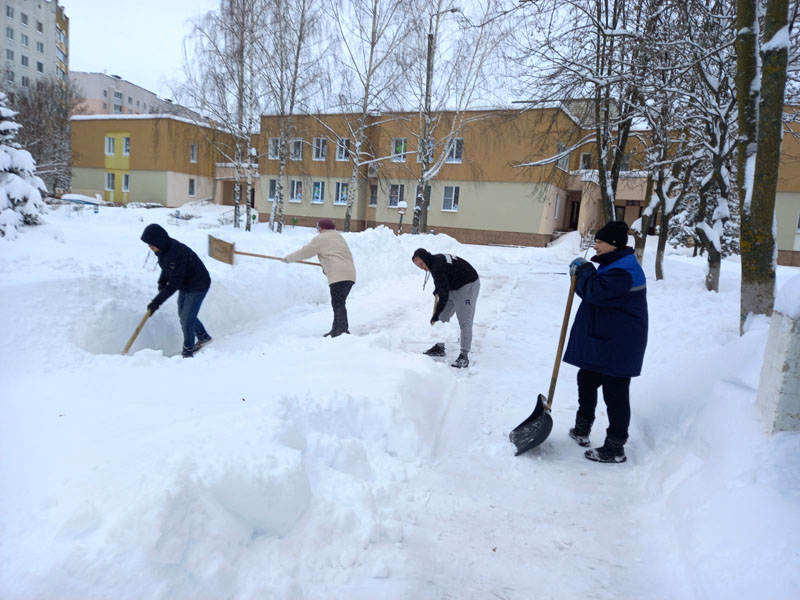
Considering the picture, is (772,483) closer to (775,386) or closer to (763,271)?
(775,386)

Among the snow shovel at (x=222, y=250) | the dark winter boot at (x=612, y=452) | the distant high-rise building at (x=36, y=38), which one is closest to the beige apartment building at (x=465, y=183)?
the snow shovel at (x=222, y=250)

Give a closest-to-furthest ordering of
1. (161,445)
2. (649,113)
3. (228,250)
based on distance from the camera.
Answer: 1. (161,445)
2. (228,250)
3. (649,113)

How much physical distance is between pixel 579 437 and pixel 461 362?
6.25ft

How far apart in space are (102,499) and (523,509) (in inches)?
87.8

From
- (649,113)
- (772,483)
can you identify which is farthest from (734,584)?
(649,113)

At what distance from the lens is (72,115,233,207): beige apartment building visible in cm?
3272

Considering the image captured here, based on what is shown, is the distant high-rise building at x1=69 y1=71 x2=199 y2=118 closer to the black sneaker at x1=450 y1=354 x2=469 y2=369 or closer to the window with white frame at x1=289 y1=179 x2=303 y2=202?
the window with white frame at x1=289 y1=179 x2=303 y2=202

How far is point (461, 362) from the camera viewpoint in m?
5.57

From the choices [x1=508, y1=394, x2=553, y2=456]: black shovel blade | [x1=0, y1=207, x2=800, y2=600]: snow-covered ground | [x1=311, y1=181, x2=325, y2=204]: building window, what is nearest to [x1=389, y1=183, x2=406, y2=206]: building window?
[x1=311, y1=181, x2=325, y2=204]: building window

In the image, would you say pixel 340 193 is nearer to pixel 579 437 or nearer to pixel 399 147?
pixel 399 147

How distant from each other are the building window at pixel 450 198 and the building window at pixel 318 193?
729cm

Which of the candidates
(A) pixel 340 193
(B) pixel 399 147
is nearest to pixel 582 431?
(B) pixel 399 147

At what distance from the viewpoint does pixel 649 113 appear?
30.5 feet

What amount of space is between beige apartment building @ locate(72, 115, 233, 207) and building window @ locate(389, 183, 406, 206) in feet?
Answer: 40.5
